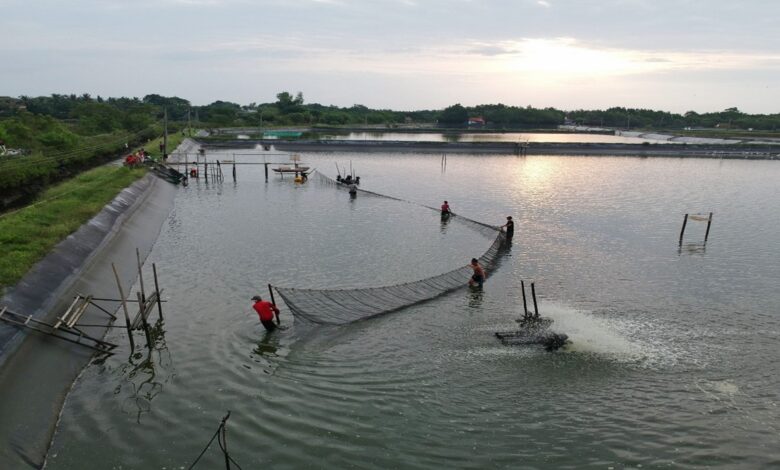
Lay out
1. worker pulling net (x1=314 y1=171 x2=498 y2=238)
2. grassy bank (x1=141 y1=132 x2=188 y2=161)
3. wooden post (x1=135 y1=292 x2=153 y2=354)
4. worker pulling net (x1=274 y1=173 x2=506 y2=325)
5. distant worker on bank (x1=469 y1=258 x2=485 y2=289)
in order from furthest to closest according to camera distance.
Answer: grassy bank (x1=141 y1=132 x2=188 y2=161) < worker pulling net (x1=314 y1=171 x2=498 y2=238) < distant worker on bank (x1=469 y1=258 x2=485 y2=289) < worker pulling net (x1=274 y1=173 x2=506 y2=325) < wooden post (x1=135 y1=292 x2=153 y2=354)

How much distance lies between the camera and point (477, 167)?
9694 centimetres

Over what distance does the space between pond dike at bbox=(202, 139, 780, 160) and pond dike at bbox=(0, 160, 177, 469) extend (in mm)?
81128

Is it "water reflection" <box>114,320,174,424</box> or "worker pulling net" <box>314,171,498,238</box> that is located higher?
"worker pulling net" <box>314,171,498,238</box>

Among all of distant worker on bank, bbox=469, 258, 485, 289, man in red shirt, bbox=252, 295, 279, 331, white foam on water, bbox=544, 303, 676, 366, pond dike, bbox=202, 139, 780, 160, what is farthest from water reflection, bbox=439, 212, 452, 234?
pond dike, bbox=202, 139, 780, 160

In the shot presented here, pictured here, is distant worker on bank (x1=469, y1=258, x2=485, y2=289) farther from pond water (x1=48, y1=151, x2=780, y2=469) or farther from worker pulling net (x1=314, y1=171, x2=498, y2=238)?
worker pulling net (x1=314, y1=171, x2=498, y2=238)

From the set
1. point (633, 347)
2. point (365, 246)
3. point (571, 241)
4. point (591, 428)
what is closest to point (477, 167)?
point (571, 241)

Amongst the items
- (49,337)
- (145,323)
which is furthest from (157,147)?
(145,323)

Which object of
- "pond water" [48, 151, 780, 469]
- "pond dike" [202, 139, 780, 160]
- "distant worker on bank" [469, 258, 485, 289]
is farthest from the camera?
"pond dike" [202, 139, 780, 160]

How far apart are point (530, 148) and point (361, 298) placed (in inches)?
4158

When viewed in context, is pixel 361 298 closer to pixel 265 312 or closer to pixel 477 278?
pixel 265 312

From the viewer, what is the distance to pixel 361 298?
25.7 meters

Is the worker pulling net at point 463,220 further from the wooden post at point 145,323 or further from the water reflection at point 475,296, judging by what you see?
the wooden post at point 145,323

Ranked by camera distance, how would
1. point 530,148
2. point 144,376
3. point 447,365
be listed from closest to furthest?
point 144,376, point 447,365, point 530,148

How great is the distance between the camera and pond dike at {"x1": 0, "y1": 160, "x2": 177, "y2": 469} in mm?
15000
